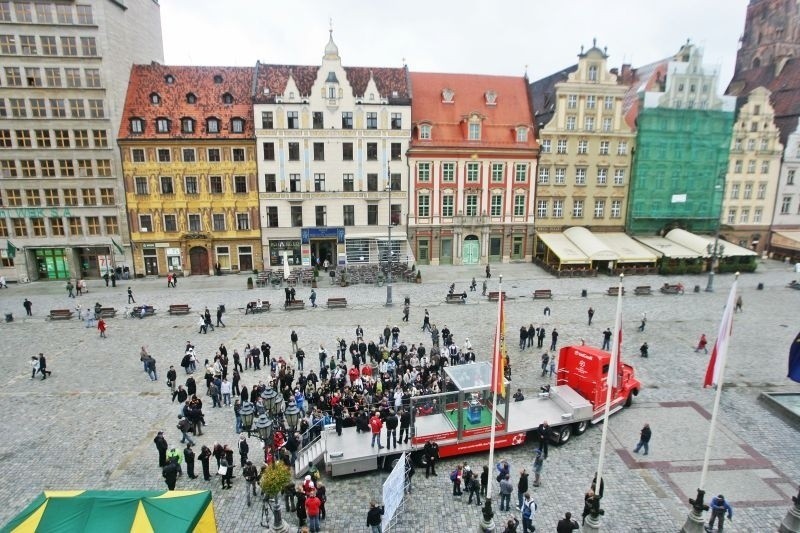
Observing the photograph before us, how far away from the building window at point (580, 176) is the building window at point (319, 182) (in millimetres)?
24103

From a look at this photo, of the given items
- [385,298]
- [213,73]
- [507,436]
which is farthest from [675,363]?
[213,73]

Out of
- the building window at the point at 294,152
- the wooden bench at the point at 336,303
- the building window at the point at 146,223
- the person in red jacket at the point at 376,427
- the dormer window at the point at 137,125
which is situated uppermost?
the dormer window at the point at 137,125

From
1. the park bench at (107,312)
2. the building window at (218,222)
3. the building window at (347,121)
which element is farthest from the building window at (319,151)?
the park bench at (107,312)

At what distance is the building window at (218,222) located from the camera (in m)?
43.1

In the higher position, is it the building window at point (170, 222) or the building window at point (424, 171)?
the building window at point (424, 171)

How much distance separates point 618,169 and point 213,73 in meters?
39.2

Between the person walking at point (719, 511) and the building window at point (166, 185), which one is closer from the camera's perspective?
the person walking at point (719, 511)

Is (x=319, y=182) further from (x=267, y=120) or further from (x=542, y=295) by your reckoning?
(x=542, y=295)

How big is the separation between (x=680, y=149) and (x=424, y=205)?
992 inches

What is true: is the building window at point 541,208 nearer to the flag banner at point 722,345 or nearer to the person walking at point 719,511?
the flag banner at point 722,345

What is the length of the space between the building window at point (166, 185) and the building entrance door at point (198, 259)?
211 inches

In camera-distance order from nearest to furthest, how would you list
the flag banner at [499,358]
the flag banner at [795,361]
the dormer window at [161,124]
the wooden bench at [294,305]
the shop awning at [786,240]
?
the flag banner at [795,361], the flag banner at [499,358], the wooden bench at [294,305], the dormer window at [161,124], the shop awning at [786,240]

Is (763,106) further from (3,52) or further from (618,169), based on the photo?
(3,52)

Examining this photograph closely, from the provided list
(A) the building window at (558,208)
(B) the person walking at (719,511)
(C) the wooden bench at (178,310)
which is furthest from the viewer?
(A) the building window at (558,208)
